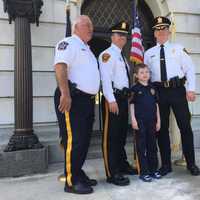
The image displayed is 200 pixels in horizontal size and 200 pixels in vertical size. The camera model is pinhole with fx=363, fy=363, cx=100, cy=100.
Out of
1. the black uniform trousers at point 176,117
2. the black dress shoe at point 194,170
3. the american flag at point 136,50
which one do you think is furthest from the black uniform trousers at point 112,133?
the black dress shoe at point 194,170

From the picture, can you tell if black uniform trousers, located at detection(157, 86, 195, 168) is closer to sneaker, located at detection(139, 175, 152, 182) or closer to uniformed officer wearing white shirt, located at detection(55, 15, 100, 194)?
sneaker, located at detection(139, 175, 152, 182)

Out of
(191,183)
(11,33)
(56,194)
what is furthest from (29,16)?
(191,183)

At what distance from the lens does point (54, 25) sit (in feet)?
18.2

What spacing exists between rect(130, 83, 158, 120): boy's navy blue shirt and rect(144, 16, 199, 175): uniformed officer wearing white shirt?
0.22m

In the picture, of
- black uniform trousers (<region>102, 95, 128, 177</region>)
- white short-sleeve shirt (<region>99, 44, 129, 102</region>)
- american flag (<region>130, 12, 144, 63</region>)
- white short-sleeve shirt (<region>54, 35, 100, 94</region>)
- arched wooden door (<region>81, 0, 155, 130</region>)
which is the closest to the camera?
white short-sleeve shirt (<region>54, 35, 100, 94</region>)

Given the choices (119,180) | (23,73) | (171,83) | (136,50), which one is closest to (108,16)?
(136,50)

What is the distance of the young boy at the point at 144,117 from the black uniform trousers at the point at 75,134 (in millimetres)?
701

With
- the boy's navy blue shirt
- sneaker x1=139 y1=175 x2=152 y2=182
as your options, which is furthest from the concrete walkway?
the boy's navy blue shirt

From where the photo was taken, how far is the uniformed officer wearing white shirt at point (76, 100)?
369cm

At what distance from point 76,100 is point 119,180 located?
1.05 m

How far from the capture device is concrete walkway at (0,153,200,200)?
368 cm

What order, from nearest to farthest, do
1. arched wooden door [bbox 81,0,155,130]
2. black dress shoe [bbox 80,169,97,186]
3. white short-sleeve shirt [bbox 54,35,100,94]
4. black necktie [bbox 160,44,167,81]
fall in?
white short-sleeve shirt [bbox 54,35,100,94] → black dress shoe [bbox 80,169,97,186] → black necktie [bbox 160,44,167,81] → arched wooden door [bbox 81,0,155,130]

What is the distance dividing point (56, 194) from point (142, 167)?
1.07m

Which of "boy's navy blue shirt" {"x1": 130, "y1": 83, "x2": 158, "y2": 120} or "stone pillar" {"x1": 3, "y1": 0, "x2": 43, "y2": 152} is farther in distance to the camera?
"stone pillar" {"x1": 3, "y1": 0, "x2": 43, "y2": 152}
